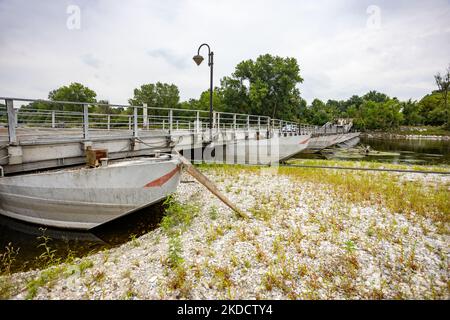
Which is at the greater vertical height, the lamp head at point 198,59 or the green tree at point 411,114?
the green tree at point 411,114

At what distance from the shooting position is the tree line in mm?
48469

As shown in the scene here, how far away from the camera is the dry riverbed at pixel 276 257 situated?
11.6 feet

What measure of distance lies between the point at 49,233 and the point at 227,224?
462 cm

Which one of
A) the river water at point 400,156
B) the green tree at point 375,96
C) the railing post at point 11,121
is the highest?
the green tree at point 375,96

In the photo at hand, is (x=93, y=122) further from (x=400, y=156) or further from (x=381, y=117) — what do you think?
(x=381, y=117)

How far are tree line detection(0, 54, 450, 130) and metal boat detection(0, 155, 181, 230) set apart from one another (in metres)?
17.7

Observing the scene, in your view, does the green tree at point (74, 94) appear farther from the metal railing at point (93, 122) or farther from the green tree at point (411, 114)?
the green tree at point (411, 114)

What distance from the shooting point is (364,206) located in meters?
6.90

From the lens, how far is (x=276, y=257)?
4320mm

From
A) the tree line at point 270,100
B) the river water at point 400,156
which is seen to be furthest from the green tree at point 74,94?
the river water at point 400,156

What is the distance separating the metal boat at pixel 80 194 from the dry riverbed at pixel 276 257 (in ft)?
4.06

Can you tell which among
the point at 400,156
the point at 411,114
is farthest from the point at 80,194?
the point at 411,114
